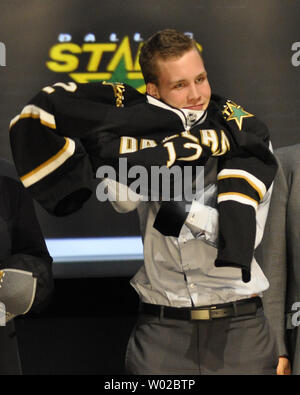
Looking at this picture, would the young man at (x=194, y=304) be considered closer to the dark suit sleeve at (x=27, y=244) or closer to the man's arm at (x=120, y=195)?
the man's arm at (x=120, y=195)

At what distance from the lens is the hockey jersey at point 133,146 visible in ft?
4.89

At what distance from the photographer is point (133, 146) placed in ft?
4.98

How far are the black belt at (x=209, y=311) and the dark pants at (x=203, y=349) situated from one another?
1cm

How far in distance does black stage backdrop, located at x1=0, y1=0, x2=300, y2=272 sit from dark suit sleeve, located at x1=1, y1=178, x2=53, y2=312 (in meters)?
0.51

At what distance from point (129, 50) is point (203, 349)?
115 cm

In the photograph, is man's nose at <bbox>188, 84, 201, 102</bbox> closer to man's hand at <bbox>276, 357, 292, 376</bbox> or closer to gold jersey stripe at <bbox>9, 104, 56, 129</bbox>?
gold jersey stripe at <bbox>9, 104, 56, 129</bbox>

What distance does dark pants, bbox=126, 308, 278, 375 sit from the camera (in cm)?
158

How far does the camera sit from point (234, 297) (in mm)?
1595

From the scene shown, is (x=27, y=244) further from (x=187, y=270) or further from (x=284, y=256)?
(x=284, y=256)

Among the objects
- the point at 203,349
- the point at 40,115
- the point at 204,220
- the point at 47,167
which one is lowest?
the point at 203,349

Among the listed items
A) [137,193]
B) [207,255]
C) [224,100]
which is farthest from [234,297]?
[224,100]

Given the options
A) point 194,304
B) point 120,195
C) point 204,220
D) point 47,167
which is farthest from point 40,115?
point 194,304

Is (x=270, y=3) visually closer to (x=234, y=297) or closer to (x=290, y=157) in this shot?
(x=290, y=157)

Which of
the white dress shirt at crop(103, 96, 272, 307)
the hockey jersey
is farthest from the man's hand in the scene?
the hockey jersey
